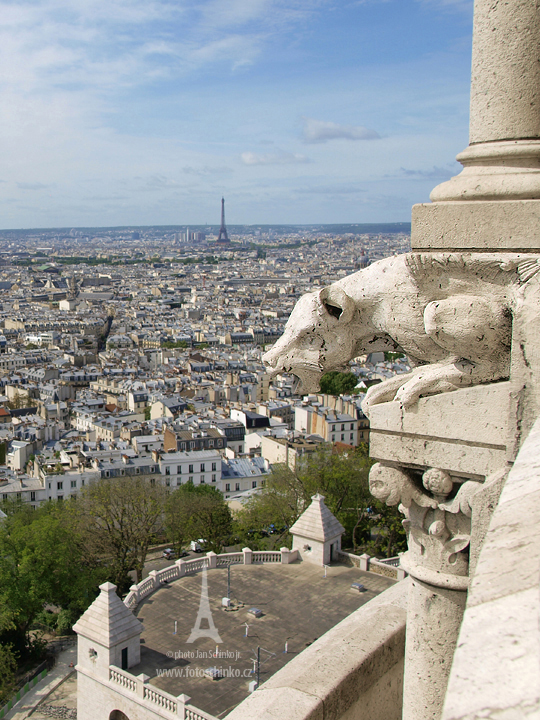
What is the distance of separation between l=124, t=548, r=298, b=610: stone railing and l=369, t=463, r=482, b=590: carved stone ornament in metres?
17.5

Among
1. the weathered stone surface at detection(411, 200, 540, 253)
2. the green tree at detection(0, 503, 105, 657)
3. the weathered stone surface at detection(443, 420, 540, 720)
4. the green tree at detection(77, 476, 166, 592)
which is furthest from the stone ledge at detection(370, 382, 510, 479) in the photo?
the green tree at detection(77, 476, 166, 592)

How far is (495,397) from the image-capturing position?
299cm

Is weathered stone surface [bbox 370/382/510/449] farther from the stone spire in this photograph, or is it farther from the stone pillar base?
the stone spire

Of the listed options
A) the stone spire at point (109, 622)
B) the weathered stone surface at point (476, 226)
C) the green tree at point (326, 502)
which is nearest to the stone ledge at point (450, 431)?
the weathered stone surface at point (476, 226)

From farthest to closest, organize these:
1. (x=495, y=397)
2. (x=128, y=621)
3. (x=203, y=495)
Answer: (x=203, y=495)
(x=128, y=621)
(x=495, y=397)

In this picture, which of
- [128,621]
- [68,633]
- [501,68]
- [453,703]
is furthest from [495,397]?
[68,633]

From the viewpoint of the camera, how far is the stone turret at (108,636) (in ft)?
54.1

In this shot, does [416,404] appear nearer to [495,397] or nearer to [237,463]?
[495,397]

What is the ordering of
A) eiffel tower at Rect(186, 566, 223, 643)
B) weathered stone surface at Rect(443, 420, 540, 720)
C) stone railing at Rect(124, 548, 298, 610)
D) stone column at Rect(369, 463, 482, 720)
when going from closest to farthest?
weathered stone surface at Rect(443, 420, 540, 720) → stone column at Rect(369, 463, 482, 720) → eiffel tower at Rect(186, 566, 223, 643) → stone railing at Rect(124, 548, 298, 610)

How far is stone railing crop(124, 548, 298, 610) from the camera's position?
20.2m

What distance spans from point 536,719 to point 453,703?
148 millimetres

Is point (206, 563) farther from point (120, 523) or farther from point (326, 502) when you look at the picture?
point (326, 502)

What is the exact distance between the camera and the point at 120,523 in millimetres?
29406

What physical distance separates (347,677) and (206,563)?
715 inches
